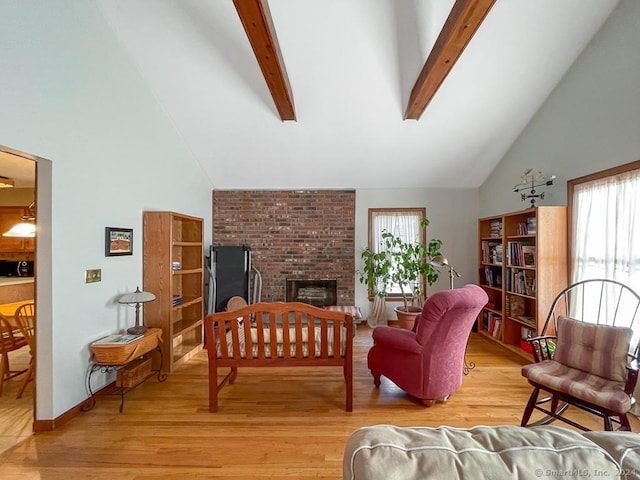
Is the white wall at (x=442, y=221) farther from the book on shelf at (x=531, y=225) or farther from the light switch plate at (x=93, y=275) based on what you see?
the light switch plate at (x=93, y=275)

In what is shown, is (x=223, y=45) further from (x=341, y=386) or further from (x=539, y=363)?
(x=539, y=363)

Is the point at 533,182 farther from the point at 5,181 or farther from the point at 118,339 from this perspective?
the point at 5,181

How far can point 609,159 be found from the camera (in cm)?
272

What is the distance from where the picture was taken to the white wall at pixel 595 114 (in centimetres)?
252

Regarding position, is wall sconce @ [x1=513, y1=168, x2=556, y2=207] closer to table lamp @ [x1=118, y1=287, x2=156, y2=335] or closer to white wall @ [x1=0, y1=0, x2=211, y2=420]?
table lamp @ [x1=118, y1=287, x2=156, y2=335]

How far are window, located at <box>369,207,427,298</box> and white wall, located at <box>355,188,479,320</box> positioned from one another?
9cm

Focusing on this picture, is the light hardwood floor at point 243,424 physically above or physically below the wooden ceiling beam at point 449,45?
below

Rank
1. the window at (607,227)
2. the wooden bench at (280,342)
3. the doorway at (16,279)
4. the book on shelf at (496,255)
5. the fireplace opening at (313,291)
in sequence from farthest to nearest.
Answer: the fireplace opening at (313,291) < the book on shelf at (496,255) < the window at (607,227) < the wooden bench at (280,342) < the doorway at (16,279)

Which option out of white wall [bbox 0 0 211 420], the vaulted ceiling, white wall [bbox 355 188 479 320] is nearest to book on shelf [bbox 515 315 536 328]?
white wall [bbox 355 188 479 320]

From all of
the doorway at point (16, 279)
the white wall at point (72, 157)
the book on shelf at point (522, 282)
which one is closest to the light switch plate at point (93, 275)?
the white wall at point (72, 157)

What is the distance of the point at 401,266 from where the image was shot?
16.6 ft

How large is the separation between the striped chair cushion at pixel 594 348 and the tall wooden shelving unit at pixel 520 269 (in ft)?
3.94

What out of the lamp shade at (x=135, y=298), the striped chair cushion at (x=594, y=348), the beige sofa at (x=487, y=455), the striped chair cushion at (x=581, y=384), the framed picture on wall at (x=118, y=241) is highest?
the framed picture on wall at (x=118, y=241)

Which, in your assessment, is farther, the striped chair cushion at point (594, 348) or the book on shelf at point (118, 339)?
the book on shelf at point (118, 339)
